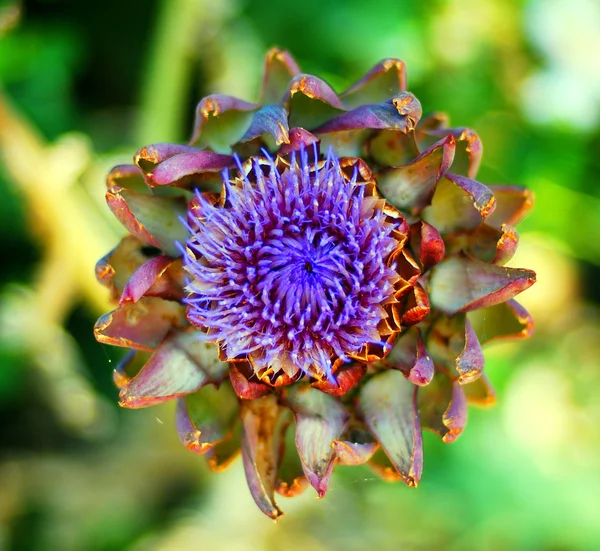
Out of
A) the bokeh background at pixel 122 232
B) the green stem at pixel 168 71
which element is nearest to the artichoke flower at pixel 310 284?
the bokeh background at pixel 122 232

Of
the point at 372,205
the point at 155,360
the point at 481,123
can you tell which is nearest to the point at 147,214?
the point at 155,360

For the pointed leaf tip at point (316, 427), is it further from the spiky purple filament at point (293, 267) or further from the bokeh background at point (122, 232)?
the bokeh background at point (122, 232)

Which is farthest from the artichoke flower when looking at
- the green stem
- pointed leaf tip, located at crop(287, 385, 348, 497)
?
the green stem

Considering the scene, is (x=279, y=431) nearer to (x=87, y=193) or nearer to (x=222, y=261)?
(x=222, y=261)

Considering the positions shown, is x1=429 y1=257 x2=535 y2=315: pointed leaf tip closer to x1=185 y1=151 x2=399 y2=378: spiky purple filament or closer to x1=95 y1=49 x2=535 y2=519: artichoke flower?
x1=95 y1=49 x2=535 y2=519: artichoke flower

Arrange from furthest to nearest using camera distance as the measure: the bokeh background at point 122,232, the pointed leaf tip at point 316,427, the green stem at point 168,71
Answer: the green stem at point 168,71
the bokeh background at point 122,232
the pointed leaf tip at point 316,427

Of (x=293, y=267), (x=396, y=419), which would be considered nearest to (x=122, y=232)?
(x=293, y=267)
